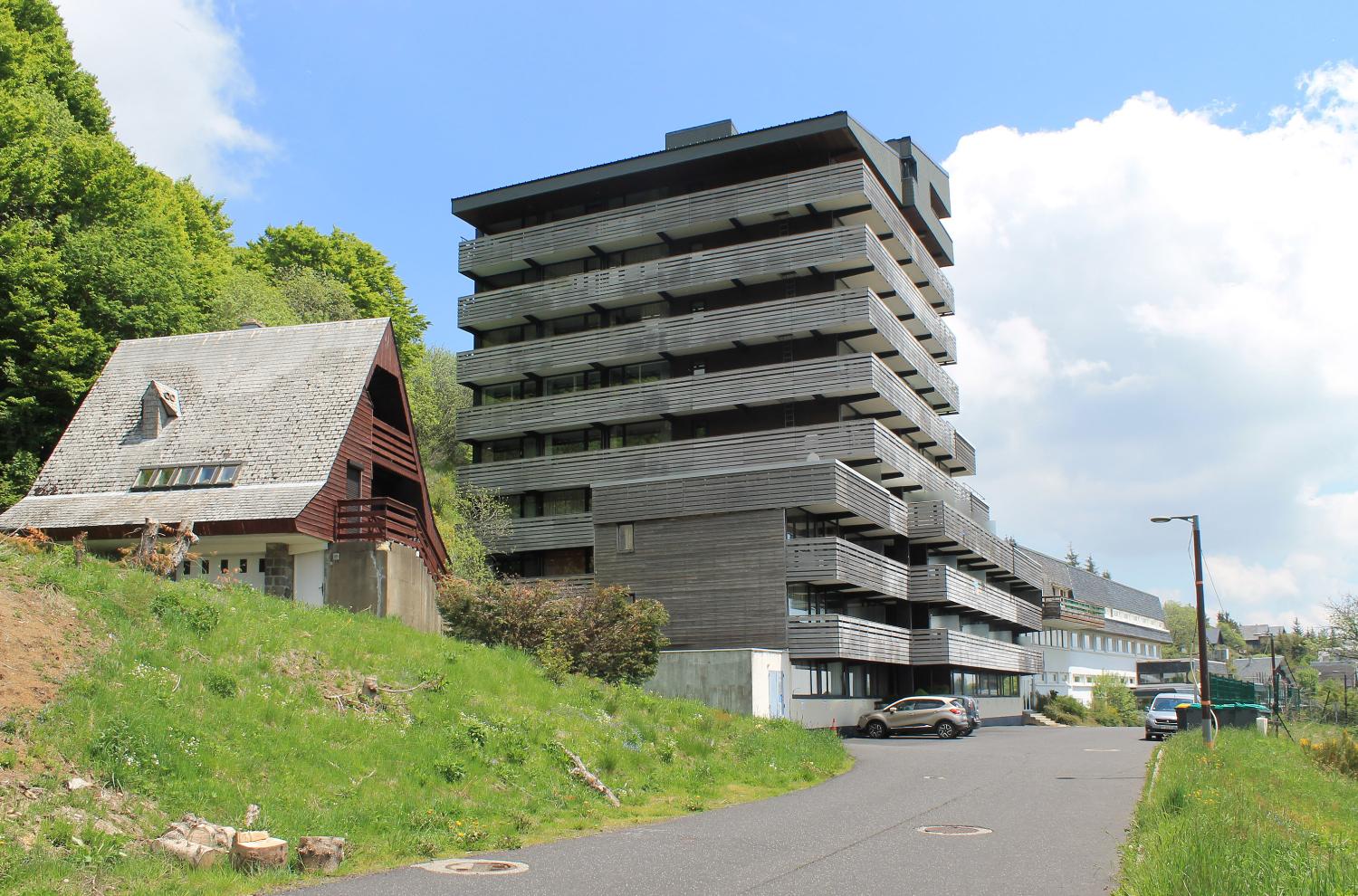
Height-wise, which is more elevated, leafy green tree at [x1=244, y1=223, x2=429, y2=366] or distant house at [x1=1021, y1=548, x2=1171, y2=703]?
leafy green tree at [x1=244, y1=223, x2=429, y2=366]

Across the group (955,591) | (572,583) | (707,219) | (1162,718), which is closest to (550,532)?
(572,583)

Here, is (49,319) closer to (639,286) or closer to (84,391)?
(84,391)

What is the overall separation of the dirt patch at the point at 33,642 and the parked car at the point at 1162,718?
36055 mm

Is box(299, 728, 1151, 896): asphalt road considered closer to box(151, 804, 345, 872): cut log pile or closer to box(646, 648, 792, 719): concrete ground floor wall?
box(151, 804, 345, 872): cut log pile

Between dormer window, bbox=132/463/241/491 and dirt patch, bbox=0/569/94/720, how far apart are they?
13.2 meters

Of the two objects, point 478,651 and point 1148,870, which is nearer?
point 1148,870

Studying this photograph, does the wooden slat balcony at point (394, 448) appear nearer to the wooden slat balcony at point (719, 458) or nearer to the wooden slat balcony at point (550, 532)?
the wooden slat balcony at point (550, 532)

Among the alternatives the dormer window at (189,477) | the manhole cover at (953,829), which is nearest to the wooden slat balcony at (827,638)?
the dormer window at (189,477)

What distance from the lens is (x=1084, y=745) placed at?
36.5m

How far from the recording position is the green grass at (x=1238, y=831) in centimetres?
922

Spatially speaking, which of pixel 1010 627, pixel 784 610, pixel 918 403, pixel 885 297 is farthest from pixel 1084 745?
pixel 1010 627

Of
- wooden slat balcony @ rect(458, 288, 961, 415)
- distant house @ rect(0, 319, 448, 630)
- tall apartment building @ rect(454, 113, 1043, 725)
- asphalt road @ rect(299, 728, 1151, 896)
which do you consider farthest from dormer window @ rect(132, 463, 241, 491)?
wooden slat balcony @ rect(458, 288, 961, 415)

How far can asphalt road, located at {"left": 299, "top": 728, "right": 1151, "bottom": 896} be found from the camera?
11523 mm

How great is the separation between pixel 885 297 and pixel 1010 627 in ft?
84.2
